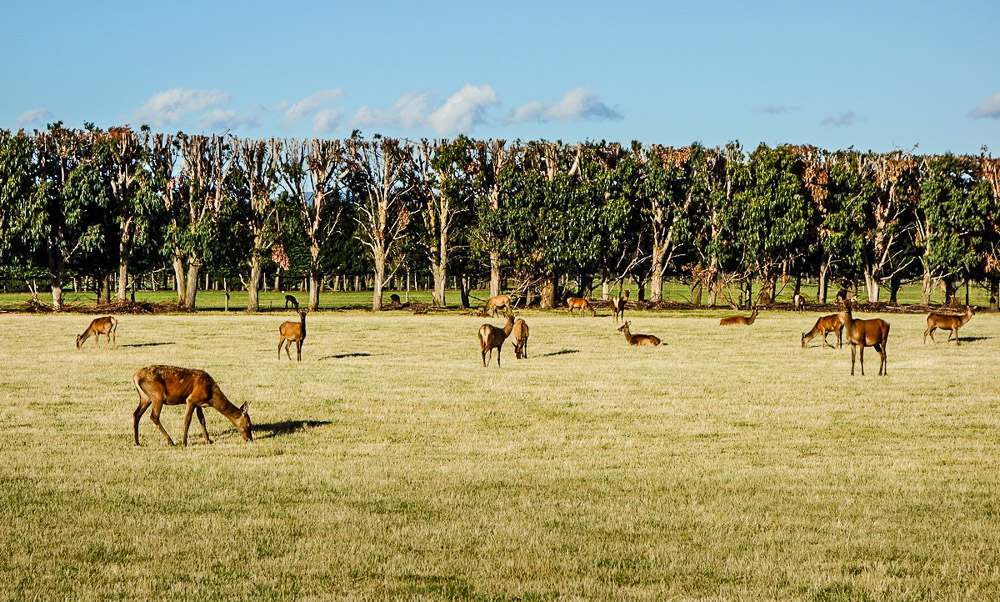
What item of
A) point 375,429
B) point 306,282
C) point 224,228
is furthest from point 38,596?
point 306,282

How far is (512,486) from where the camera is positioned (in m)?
12.6

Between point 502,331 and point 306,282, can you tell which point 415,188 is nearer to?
point 502,331

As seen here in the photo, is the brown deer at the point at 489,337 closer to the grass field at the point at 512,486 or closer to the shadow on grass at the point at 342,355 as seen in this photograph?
the grass field at the point at 512,486

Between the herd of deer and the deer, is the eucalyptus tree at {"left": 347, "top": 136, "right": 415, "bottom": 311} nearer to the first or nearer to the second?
the herd of deer

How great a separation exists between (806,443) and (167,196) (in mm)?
48106

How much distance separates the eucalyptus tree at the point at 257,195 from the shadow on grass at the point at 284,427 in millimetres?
41139

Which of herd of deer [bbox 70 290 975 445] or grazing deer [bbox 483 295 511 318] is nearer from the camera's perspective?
herd of deer [bbox 70 290 975 445]

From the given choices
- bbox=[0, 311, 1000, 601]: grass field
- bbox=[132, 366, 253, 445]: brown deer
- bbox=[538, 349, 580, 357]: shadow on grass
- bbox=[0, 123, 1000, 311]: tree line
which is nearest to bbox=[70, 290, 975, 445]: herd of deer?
bbox=[132, 366, 253, 445]: brown deer

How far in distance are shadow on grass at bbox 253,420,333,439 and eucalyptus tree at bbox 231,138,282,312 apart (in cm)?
4114

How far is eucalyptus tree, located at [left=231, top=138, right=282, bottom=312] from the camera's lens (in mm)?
57625

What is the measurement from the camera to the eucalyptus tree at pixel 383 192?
5888cm

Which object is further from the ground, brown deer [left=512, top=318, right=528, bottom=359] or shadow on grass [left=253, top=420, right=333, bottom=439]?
brown deer [left=512, top=318, right=528, bottom=359]

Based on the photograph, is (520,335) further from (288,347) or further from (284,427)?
(284,427)

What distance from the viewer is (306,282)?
390 ft
